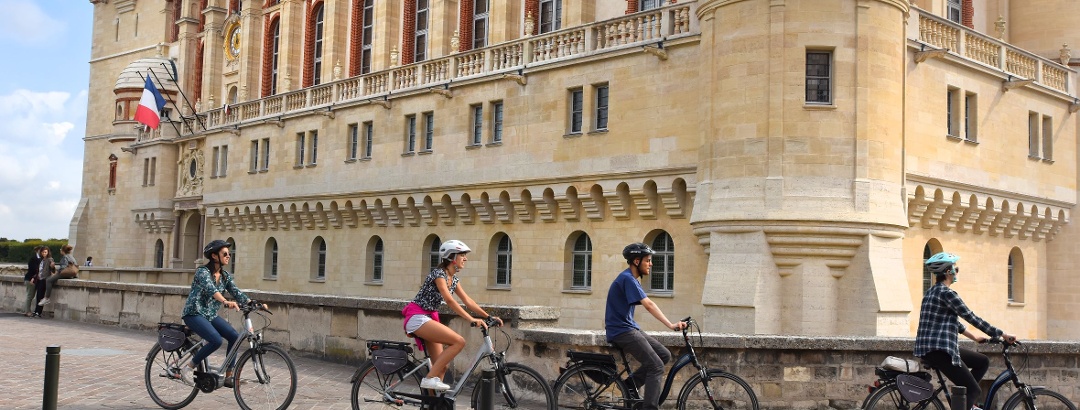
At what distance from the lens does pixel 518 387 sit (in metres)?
10.9

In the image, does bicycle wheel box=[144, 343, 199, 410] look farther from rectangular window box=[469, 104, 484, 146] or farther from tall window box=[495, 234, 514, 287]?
rectangular window box=[469, 104, 484, 146]

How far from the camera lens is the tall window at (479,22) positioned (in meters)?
33.8

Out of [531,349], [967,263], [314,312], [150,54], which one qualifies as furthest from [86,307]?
[150,54]

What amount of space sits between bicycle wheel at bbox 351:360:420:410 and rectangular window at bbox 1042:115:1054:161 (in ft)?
74.8

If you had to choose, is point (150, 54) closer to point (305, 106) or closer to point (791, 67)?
point (305, 106)

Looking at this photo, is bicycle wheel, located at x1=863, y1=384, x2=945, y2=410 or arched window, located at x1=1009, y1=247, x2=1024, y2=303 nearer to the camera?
bicycle wheel, located at x1=863, y1=384, x2=945, y2=410

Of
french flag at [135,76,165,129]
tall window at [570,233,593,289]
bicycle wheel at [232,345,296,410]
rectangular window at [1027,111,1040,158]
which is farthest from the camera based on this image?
french flag at [135,76,165,129]

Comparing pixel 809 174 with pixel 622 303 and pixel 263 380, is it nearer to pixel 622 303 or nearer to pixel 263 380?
pixel 622 303

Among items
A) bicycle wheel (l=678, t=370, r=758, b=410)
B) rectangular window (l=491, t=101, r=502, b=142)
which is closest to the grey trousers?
bicycle wheel (l=678, t=370, r=758, b=410)

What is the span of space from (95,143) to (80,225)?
4.36 m

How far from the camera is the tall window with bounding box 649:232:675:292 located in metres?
25.2

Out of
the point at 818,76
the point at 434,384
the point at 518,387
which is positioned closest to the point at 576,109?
the point at 818,76

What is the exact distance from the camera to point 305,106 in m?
37.9

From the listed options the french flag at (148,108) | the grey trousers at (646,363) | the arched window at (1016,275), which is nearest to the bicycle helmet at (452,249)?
the grey trousers at (646,363)
